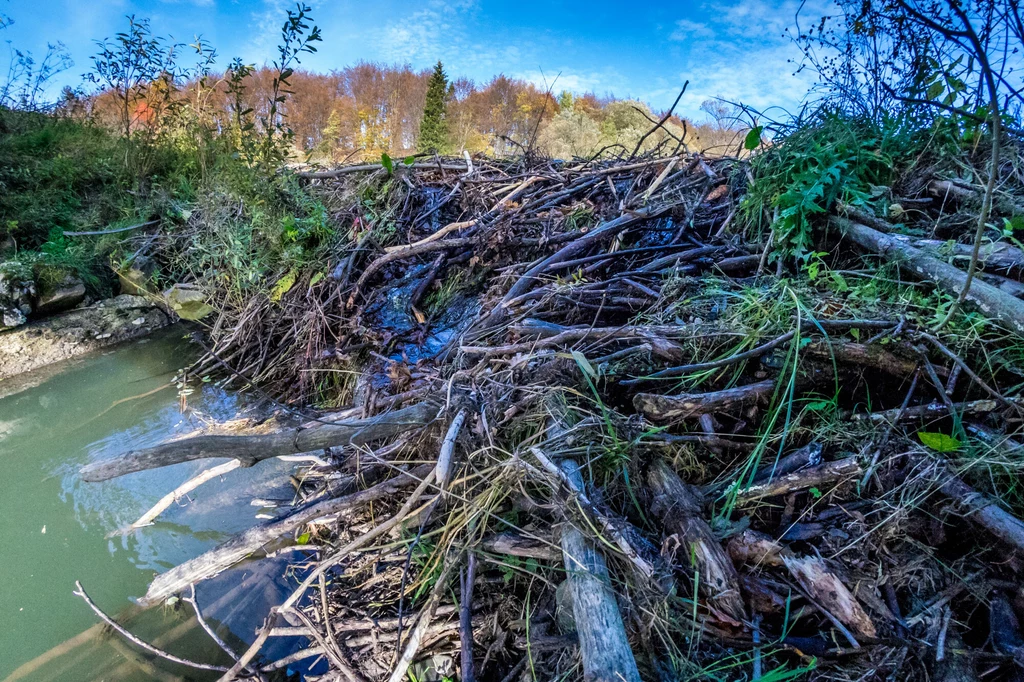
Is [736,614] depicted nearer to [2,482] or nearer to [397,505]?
[397,505]

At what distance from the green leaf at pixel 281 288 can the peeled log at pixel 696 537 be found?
3.75m

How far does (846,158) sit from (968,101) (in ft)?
2.33

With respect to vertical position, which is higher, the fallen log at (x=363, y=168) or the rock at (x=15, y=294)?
the fallen log at (x=363, y=168)

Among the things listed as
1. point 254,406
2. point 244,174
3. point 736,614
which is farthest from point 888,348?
point 244,174

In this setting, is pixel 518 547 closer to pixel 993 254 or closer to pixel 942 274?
pixel 942 274

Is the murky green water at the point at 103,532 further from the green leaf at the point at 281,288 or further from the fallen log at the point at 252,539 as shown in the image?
the green leaf at the point at 281,288

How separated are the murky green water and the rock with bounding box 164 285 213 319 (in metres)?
0.94

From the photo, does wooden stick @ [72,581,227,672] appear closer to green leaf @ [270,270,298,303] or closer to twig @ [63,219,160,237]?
green leaf @ [270,270,298,303]

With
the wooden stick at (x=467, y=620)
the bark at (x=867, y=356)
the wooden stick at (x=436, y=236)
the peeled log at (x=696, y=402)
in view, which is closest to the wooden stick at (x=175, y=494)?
the wooden stick at (x=467, y=620)

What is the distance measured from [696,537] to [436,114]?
50.4 ft

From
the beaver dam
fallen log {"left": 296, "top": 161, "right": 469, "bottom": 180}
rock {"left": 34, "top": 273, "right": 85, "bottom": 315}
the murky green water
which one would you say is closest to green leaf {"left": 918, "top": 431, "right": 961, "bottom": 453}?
the beaver dam

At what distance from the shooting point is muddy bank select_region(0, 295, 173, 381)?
4688 mm

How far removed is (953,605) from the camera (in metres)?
1.49

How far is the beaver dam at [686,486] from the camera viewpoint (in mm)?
1448
